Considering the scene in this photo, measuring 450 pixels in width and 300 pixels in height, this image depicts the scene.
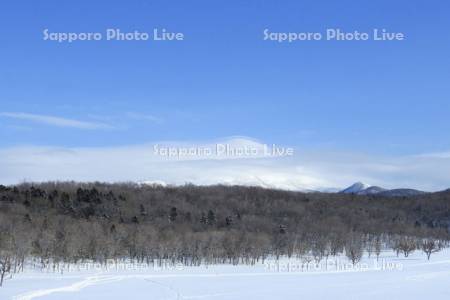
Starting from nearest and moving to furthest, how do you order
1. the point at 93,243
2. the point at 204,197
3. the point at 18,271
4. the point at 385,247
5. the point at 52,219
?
the point at 18,271
the point at 93,243
the point at 52,219
the point at 385,247
the point at 204,197

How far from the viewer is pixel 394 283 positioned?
53.7 metres

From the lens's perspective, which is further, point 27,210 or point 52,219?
point 27,210

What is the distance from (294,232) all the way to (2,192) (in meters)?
60.9

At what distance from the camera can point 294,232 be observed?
136 meters

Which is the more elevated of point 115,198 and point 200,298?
point 115,198

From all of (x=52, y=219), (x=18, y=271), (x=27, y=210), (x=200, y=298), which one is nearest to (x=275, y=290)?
(x=200, y=298)

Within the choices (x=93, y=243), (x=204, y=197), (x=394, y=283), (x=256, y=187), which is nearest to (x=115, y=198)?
(x=204, y=197)

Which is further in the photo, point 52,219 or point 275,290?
point 52,219

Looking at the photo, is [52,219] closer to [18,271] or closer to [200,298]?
[18,271]

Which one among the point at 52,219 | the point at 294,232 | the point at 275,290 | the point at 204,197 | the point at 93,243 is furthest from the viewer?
the point at 204,197

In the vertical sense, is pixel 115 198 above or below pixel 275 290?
above

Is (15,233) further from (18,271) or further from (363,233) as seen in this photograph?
(363,233)

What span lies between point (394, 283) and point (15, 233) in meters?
52.4

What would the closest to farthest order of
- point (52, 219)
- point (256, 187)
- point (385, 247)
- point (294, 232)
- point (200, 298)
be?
point (200, 298) < point (52, 219) < point (294, 232) < point (385, 247) < point (256, 187)
